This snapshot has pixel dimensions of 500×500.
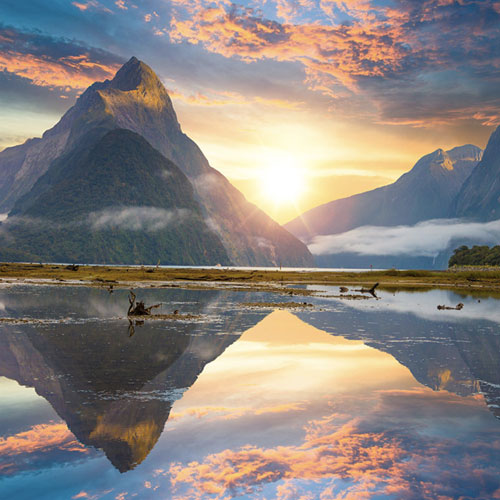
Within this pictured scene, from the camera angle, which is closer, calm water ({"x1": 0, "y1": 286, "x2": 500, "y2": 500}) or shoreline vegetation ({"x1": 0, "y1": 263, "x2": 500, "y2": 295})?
calm water ({"x1": 0, "y1": 286, "x2": 500, "y2": 500})

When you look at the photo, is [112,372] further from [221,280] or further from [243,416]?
[221,280]

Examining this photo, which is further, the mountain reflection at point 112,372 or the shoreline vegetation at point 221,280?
the shoreline vegetation at point 221,280

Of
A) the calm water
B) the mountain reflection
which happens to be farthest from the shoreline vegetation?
the calm water

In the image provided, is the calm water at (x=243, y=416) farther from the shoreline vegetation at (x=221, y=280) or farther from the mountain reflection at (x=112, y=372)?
the shoreline vegetation at (x=221, y=280)

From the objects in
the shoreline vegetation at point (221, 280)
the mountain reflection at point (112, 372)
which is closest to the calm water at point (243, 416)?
the mountain reflection at point (112, 372)

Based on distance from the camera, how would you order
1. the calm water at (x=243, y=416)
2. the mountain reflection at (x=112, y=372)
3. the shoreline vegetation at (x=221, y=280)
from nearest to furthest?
the calm water at (x=243, y=416)
the mountain reflection at (x=112, y=372)
the shoreline vegetation at (x=221, y=280)

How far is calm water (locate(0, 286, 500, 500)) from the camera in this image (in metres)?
12.8

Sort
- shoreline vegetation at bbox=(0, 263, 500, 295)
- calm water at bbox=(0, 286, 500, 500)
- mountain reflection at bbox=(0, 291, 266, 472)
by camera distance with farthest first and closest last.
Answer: shoreline vegetation at bbox=(0, 263, 500, 295) < mountain reflection at bbox=(0, 291, 266, 472) < calm water at bbox=(0, 286, 500, 500)

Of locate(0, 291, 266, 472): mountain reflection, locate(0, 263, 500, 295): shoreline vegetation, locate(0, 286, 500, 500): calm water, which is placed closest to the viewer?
locate(0, 286, 500, 500): calm water

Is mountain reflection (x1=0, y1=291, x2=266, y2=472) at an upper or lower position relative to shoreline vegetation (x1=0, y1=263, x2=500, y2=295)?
upper

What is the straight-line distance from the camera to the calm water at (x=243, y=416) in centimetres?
1276

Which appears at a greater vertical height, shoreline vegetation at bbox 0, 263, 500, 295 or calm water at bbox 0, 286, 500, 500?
calm water at bbox 0, 286, 500, 500

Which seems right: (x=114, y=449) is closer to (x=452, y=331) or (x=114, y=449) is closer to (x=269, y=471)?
(x=269, y=471)

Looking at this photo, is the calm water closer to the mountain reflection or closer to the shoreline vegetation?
the mountain reflection
